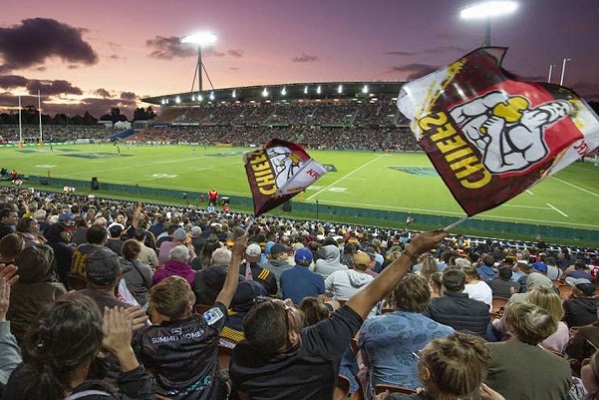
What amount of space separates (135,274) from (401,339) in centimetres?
425

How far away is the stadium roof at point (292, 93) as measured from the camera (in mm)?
98438

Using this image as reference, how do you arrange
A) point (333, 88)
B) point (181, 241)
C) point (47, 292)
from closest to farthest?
point (47, 292) < point (181, 241) < point (333, 88)

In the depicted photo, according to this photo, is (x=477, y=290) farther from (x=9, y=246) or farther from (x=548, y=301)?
(x=9, y=246)

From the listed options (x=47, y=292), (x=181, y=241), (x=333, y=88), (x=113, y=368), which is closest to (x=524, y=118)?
(x=113, y=368)

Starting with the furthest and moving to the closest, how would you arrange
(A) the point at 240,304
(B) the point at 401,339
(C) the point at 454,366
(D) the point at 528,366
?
(A) the point at 240,304 → (B) the point at 401,339 → (D) the point at 528,366 → (C) the point at 454,366

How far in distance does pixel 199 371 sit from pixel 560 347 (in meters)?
4.25

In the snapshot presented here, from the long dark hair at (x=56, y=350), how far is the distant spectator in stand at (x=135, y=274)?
426 centimetres

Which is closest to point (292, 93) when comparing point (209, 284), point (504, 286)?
point (504, 286)

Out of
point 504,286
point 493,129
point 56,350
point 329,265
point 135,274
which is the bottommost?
point 504,286

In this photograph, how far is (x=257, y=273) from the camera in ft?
23.1

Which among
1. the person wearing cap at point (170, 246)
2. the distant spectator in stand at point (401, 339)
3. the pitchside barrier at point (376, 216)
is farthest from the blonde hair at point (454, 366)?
the pitchside barrier at point (376, 216)

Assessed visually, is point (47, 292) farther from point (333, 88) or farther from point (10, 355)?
point (333, 88)

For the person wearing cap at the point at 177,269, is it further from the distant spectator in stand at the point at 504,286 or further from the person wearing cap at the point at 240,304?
the distant spectator in stand at the point at 504,286

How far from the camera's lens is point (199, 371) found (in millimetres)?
3178
